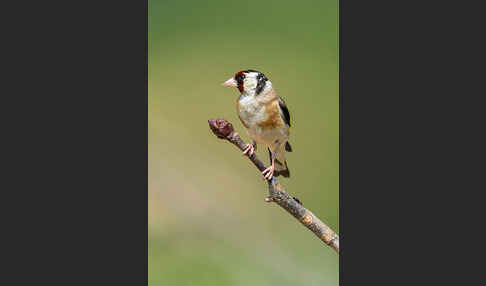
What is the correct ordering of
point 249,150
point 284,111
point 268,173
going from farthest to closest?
point 284,111 → point 268,173 → point 249,150

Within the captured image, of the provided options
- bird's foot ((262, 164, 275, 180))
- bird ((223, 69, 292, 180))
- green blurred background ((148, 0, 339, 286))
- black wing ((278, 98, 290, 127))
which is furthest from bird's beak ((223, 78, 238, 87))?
bird's foot ((262, 164, 275, 180))

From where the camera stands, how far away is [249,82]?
5.21 m

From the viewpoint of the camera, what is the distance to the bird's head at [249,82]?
17.1 ft

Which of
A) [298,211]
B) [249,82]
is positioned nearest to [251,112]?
[249,82]

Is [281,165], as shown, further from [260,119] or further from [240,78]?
[240,78]

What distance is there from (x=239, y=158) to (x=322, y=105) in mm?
840

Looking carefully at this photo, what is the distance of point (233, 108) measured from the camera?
5.33 m

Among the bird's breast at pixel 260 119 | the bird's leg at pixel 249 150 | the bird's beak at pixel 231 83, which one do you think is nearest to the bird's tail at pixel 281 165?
the bird's breast at pixel 260 119

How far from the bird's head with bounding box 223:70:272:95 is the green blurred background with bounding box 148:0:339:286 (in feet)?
0.36

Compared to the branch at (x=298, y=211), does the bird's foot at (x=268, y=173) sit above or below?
above

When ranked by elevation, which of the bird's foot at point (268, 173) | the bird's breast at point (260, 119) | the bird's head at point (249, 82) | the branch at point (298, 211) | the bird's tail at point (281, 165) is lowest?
the branch at point (298, 211)

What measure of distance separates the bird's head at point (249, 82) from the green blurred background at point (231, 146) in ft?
0.36

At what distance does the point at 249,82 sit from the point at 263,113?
11.2 inches

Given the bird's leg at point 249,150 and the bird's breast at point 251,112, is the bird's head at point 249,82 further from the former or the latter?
Result: the bird's leg at point 249,150
